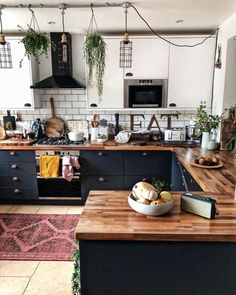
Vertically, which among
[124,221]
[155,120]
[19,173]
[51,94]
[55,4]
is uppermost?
[55,4]

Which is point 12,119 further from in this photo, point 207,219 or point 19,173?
point 207,219

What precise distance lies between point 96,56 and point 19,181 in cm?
200

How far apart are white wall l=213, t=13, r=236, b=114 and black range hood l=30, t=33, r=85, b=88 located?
179cm

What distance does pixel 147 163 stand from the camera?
3.46 m

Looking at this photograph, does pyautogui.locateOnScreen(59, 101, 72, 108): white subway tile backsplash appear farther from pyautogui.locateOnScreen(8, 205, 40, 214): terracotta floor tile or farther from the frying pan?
pyautogui.locateOnScreen(8, 205, 40, 214): terracotta floor tile

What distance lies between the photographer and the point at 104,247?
1263 mm

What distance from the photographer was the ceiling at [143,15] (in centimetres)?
247

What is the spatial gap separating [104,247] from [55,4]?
2.29 m

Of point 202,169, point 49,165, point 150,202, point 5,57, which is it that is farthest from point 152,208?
point 5,57

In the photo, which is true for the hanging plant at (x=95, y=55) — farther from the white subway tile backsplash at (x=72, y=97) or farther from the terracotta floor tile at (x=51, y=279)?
the terracotta floor tile at (x=51, y=279)

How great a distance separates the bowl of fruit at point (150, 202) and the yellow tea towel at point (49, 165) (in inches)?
85.6

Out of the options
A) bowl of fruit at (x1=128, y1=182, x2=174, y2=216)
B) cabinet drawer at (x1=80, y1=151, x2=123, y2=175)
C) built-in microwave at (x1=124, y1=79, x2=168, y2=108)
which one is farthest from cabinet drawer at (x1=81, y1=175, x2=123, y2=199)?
bowl of fruit at (x1=128, y1=182, x2=174, y2=216)

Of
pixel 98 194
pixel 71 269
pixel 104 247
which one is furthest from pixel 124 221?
pixel 71 269

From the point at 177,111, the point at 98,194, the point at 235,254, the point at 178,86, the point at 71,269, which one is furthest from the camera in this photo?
the point at 177,111
